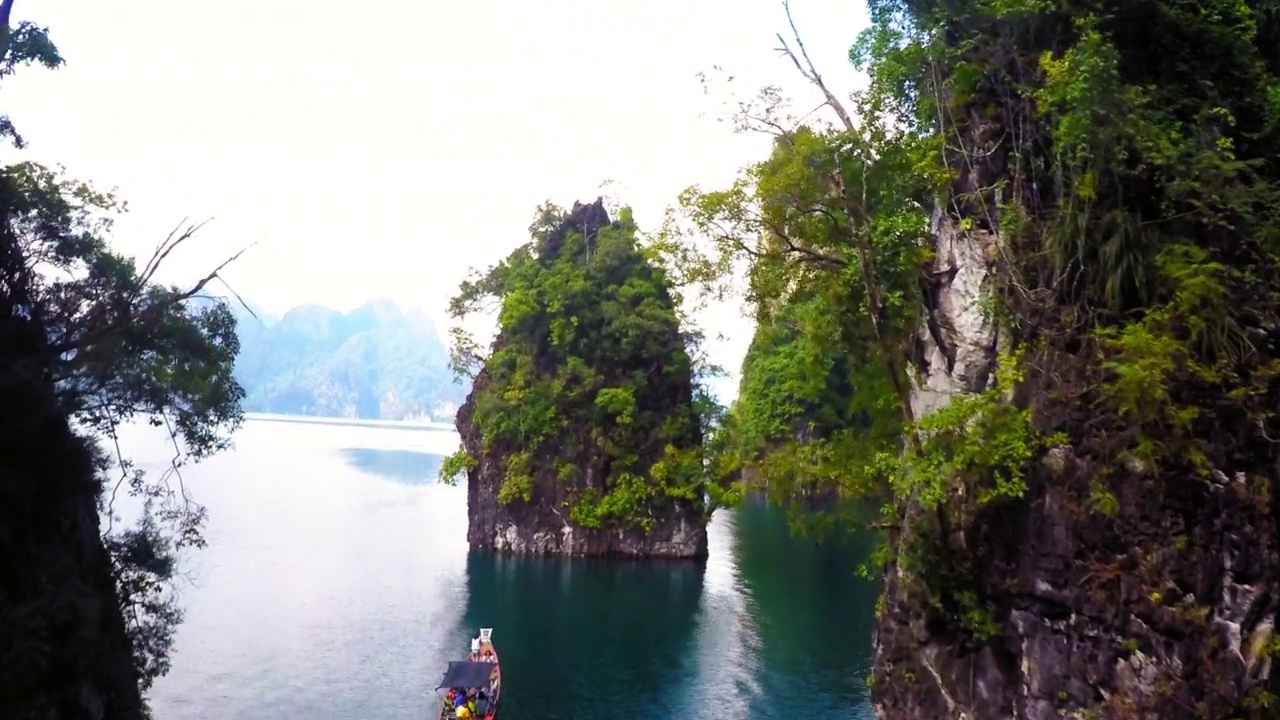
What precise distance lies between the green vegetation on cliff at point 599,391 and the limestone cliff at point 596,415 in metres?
0.05

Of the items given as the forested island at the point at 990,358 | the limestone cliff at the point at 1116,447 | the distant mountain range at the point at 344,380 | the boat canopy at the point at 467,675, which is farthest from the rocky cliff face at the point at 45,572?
the distant mountain range at the point at 344,380

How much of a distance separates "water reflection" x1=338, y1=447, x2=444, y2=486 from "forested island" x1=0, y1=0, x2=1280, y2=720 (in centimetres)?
5124

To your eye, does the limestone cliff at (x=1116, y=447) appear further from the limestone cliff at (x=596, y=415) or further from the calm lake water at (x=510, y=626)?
the limestone cliff at (x=596, y=415)

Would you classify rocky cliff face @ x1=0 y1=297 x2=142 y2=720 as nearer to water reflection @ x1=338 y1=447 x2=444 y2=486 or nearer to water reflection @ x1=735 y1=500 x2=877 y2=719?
water reflection @ x1=735 y1=500 x2=877 y2=719

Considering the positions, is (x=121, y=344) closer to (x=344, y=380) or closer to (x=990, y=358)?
(x=990, y=358)

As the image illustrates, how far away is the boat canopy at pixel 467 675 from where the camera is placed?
18234 mm

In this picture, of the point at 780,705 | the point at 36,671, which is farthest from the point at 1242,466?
the point at 36,671

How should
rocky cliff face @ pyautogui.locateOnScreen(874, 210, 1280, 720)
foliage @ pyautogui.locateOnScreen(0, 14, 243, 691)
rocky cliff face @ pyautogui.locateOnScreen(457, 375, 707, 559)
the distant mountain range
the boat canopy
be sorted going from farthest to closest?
the distant mountain range → rocky cliff face @ pyautogui.locateOnScreen(457, 375, 707, 559) → the boat canopy → foliage @ pyautogui.locateOnScreen(0, 14, 243, 691) → rocky cliff face @ pyautogui.locateOnScreen(874, 210, 1280, 720)

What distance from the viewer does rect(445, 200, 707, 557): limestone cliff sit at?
3359 cm

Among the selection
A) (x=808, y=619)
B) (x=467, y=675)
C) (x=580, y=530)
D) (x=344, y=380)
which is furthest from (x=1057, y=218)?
(x=344, y=380)

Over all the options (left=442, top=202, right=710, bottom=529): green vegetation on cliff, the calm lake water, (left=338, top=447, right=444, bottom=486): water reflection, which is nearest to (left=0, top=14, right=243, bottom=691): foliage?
the calm lake water

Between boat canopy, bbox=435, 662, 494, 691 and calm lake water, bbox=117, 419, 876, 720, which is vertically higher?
boat canopy, bbox=435, 662, 494, 691

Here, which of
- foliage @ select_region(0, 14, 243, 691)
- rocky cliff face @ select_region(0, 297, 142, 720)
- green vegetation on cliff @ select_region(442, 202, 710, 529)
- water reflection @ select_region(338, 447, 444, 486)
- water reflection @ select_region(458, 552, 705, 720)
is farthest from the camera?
water reflection @ select_region(338, 447, 444, 486)

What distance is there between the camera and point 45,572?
1152 cm
